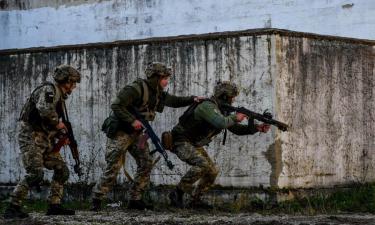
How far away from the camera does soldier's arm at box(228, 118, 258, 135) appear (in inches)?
480

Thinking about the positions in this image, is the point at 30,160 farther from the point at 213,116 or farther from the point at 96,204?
the point at 213,116

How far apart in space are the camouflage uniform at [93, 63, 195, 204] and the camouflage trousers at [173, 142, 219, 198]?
472 millimetres

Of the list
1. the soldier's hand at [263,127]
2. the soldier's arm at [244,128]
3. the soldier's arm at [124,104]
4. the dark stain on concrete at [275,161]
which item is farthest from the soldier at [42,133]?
the dark stain on concrete at [275,161]

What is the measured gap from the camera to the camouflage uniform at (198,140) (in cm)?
1211

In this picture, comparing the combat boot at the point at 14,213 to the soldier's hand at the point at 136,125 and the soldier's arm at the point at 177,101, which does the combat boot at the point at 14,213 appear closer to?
the soldier's hand at the point at 136,125

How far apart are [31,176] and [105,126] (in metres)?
1.38

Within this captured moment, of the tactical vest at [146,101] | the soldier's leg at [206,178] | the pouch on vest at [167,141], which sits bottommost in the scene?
the soldier's leg at [206,178]

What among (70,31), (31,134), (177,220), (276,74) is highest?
(70,31)

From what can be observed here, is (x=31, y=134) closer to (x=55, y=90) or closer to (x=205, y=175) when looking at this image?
(x=55, y=90)

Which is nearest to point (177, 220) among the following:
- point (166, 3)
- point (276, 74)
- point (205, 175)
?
point (205, 175)

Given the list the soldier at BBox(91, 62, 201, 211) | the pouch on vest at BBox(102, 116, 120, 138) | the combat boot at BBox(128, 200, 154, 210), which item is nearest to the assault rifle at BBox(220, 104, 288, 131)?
the soldier at BBox(91, 62, 201, 211)

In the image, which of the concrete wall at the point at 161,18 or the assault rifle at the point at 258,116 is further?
the concrete wall at the point at 161,18

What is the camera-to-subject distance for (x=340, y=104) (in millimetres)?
14023

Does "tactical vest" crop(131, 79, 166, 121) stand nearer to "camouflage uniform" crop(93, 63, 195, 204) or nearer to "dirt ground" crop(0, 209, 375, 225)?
"camouflage uniform" crop(93, 63, 195, 204)
